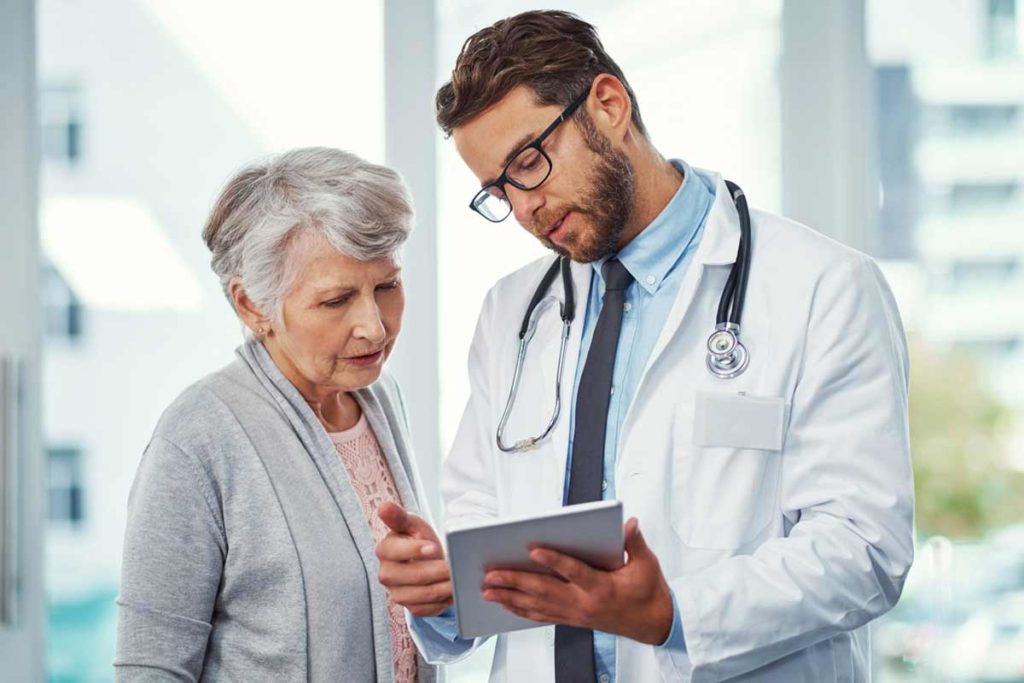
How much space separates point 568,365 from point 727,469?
0.31m

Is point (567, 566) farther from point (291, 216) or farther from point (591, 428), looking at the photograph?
point (291, 216)

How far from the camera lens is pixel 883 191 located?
2.36 m

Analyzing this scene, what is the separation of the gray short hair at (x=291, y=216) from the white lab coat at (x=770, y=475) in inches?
14.7

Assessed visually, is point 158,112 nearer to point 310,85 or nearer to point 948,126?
point 310,85

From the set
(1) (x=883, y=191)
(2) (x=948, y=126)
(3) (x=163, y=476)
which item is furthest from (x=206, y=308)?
(2) (x=948, y=126)

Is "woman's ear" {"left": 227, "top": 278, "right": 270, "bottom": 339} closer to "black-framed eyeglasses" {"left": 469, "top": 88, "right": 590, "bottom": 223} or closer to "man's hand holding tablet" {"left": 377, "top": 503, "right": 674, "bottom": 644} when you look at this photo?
"black-framed eyeglasses" {"left": 469, "top": 88, "right": 590, "bottom": 223}

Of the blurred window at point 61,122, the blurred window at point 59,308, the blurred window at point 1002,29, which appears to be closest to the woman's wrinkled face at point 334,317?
the blurred window at point 59,308

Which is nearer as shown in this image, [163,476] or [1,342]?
[163,476]

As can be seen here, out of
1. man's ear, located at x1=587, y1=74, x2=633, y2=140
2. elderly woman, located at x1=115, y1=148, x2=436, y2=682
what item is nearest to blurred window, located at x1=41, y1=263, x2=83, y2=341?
elderly woman, located at x1=115, y1=148, x2=436, y2=682

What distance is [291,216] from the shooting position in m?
1.57

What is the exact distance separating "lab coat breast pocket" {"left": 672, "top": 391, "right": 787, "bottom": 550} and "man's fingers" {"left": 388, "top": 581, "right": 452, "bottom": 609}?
34 centimetres

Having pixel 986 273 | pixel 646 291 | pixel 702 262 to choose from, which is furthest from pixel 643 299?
pixel 986 273

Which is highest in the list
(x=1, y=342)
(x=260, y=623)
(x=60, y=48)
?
(x=60, y=48)

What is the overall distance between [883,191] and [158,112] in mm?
1743
